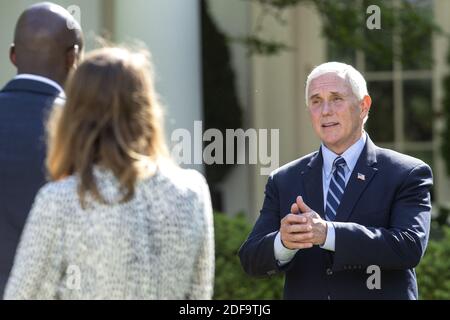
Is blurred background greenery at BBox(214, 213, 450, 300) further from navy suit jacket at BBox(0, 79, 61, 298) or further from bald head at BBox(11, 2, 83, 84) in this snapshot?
navy suit jacket at BBox(0, 79, 61, 298)

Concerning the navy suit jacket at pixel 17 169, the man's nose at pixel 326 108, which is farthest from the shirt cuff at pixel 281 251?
the navy suit jacket at pixel 17 169

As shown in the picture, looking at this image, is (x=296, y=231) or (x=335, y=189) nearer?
(x=296, y=231)

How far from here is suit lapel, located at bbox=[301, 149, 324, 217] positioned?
141 inches

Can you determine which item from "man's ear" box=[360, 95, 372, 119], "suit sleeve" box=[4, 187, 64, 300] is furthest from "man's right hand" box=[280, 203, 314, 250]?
"suit sleeve" box=[4, 187, 64, 300]

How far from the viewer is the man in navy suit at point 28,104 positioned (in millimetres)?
3002

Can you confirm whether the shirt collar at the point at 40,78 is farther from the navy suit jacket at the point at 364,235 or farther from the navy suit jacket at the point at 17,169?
the navy suit jacket at the point at 364,235

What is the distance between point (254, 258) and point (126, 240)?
1.11 m

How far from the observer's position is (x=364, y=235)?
3340mm

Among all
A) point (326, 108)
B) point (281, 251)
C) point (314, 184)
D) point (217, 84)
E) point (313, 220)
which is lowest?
point (281, 251)

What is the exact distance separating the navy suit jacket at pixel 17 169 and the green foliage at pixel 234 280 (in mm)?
3283

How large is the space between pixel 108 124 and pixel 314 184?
4.26ft

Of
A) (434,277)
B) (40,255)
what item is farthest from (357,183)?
(434,277)

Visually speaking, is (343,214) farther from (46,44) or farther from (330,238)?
(46,44)
